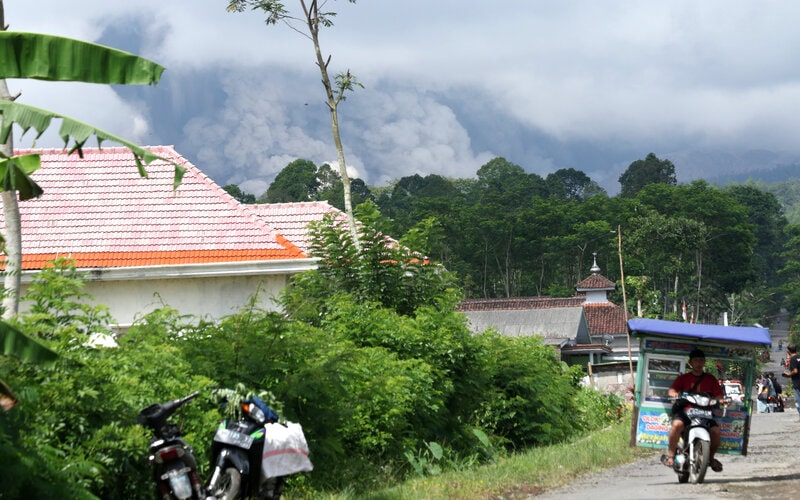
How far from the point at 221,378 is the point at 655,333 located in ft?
18.3

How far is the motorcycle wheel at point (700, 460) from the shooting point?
1284 cm

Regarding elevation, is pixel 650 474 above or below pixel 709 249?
below

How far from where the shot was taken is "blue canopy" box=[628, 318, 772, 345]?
13.8m

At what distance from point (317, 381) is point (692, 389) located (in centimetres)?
461

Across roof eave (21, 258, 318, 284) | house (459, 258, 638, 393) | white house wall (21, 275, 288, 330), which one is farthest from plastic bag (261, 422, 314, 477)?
house (459, 258, 638, 393)

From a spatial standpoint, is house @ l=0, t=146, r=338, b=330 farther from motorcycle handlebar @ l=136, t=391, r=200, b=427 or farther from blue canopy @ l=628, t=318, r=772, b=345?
motorcycle handlebar @ l=136, t=391, r=200, b=427

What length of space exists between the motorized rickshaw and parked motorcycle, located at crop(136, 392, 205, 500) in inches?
264

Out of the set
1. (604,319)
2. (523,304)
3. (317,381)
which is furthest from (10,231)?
(604,319)

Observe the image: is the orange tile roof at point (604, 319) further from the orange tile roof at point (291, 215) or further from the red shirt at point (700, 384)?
the red shirt at point (700, 384)

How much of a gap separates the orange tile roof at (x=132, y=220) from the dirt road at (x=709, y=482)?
864 cm

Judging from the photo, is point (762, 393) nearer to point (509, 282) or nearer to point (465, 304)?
point (465, 304)

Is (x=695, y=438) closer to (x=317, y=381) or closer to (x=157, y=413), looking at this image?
(x=317, y=381)

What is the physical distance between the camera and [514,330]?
65438 millimetres

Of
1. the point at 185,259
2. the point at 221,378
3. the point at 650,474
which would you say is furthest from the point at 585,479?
the point at 185,259
